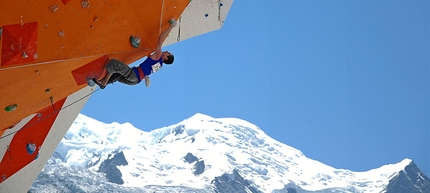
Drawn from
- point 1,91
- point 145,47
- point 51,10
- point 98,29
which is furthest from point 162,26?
point 1,91

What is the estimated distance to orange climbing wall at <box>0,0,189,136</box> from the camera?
9.10 metres

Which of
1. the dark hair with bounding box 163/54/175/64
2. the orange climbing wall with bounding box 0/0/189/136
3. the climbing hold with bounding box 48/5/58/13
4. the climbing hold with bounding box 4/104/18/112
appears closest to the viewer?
the orange climbing wall with bounding box 0/0/189/136

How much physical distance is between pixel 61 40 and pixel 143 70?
2.04 metres

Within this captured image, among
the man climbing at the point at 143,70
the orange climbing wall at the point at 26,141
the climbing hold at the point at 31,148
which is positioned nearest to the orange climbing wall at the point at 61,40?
the man climbing at the point at 143,70

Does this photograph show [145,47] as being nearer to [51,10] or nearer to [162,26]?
[162,26]

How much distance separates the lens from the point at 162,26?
1117 cm

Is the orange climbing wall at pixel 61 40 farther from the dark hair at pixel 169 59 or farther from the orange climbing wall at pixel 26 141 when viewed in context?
the orange climbing wall at pixel 26 141

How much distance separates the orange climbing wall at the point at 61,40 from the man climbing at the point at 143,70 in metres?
0.13

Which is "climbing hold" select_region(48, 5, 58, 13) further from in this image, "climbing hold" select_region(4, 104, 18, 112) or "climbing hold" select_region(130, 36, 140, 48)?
"climbing hold" select_region(4, 104, 18, 112)

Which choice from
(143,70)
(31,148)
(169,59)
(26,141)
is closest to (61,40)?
(143,70)

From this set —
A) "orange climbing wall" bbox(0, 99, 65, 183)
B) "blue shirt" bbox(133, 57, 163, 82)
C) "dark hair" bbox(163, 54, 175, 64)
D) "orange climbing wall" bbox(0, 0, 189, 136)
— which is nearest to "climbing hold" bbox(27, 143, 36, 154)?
"orange climbing wall" bbox(0, 99, 65, 183)

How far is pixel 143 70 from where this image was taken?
36.7 feet

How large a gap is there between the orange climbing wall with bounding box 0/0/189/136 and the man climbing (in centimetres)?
13

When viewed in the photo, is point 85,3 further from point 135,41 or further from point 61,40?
point 135,41
